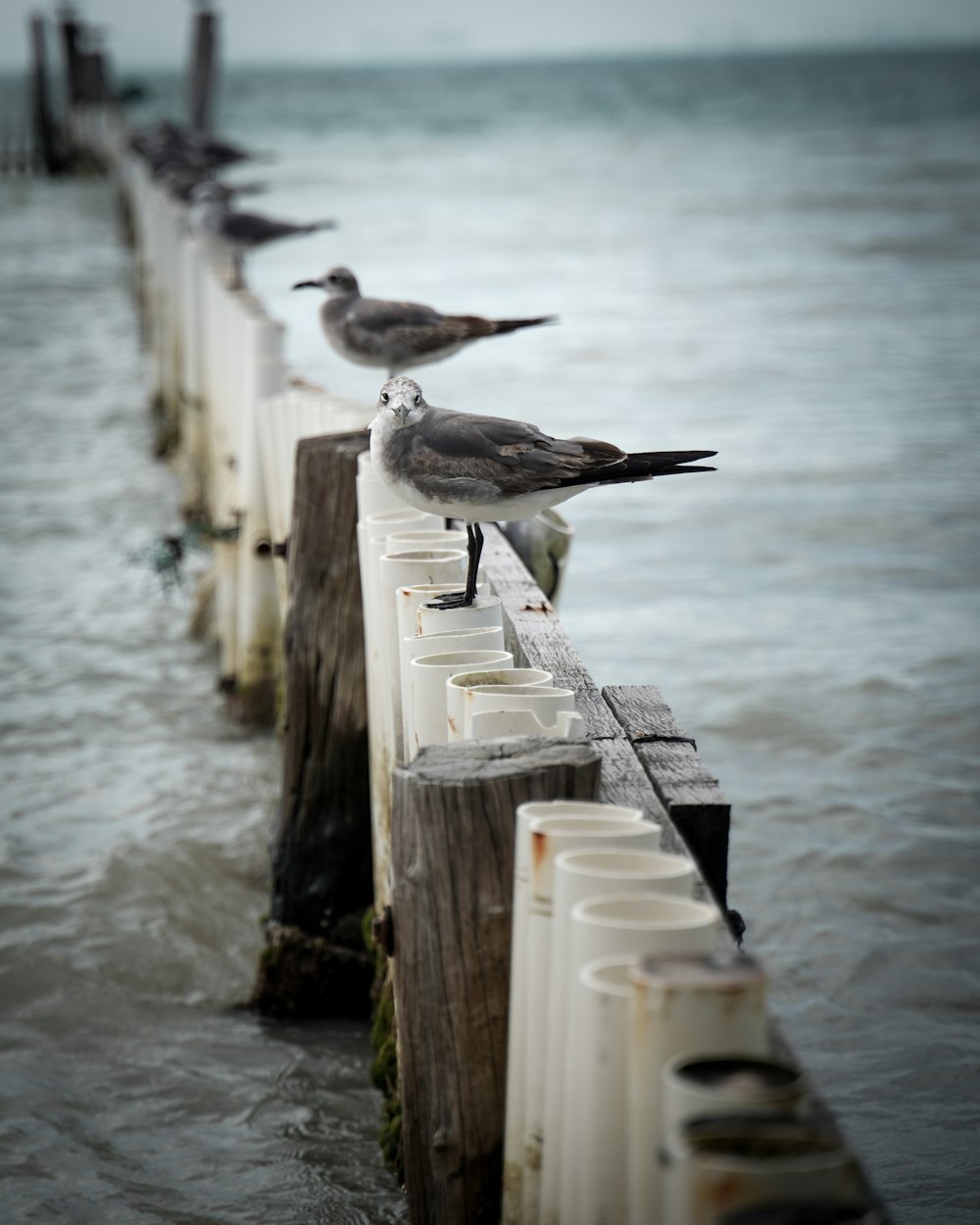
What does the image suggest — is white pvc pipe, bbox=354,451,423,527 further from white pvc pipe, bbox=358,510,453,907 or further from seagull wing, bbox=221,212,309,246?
seagull wing, bbox=221,212,309,246

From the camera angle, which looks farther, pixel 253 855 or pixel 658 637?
pixel 658 637

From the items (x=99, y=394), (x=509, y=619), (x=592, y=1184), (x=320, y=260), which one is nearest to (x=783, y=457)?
(x=99, y=394)

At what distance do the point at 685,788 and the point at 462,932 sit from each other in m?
0.53

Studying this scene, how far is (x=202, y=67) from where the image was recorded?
2770cm

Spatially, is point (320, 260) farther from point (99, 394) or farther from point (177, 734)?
point (177, 734)

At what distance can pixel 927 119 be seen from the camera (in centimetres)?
5809

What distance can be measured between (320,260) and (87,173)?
15449 mm

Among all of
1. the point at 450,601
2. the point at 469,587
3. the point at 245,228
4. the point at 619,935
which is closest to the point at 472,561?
the point at 469,587

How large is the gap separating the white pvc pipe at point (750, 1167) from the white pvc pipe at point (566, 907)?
0.38 meters

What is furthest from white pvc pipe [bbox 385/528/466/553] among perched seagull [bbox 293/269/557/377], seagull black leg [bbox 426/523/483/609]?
perched seagull [bbox 293/269/557/377]

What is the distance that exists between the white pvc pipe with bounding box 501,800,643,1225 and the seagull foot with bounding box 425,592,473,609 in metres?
0.86

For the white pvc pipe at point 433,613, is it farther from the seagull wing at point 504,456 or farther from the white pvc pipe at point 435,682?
the seagull wing at point 504,456

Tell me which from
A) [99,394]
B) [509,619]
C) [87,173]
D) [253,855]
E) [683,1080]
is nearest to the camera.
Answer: [683,1080]

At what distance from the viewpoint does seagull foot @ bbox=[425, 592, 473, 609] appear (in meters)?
3.22
